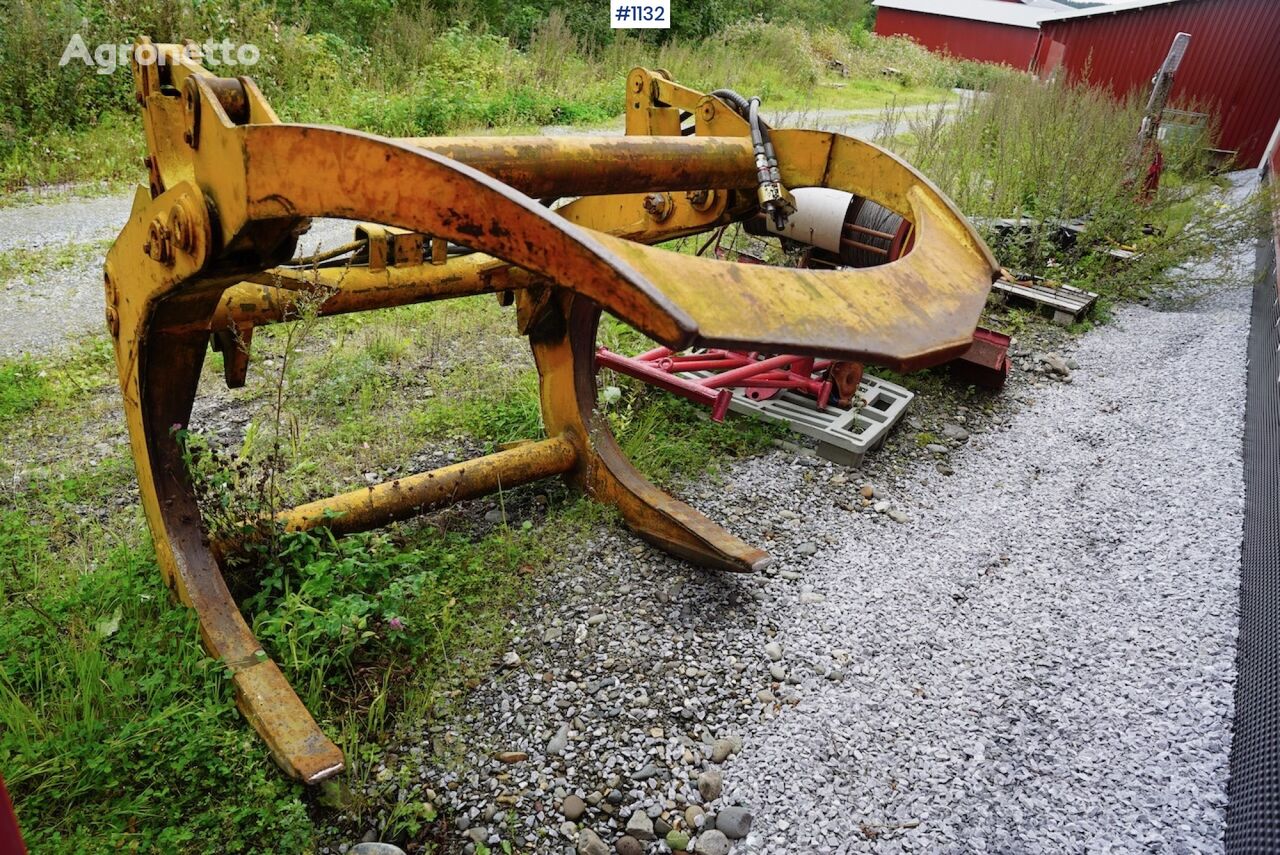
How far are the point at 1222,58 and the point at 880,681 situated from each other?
60.8 ft

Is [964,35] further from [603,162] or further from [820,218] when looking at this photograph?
[603,162]

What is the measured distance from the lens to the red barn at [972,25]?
106 ft

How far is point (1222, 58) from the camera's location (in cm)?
1579

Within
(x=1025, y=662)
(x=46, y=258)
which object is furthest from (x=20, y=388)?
(x=1025, y=662)

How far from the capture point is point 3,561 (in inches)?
111

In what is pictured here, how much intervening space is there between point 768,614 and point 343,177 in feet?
7.28

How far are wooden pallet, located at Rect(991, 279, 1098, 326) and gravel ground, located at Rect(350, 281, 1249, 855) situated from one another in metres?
2.58

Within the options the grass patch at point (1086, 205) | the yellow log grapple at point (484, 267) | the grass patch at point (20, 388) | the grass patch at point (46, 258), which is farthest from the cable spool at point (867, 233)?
the grass patch at point (46, 258)

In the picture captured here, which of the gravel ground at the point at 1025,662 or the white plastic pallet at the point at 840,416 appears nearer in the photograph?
the gravel ground at the point at 1025,662

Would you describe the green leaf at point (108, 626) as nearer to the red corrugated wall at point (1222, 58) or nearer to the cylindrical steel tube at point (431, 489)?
the cylindrical steel tube at point (431, 489)

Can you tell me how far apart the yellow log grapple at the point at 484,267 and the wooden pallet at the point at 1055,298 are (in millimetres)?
4170

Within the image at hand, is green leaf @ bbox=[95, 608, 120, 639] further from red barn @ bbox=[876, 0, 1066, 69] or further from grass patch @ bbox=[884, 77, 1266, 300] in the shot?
red barn @ bbox=[876, 0, 1066, 69]

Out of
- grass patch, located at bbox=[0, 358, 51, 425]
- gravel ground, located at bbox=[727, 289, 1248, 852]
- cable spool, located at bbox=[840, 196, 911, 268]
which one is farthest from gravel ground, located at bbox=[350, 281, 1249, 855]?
A: grass patch, located at bbox=[0, 358, 51, 425]

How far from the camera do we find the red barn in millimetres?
32281
